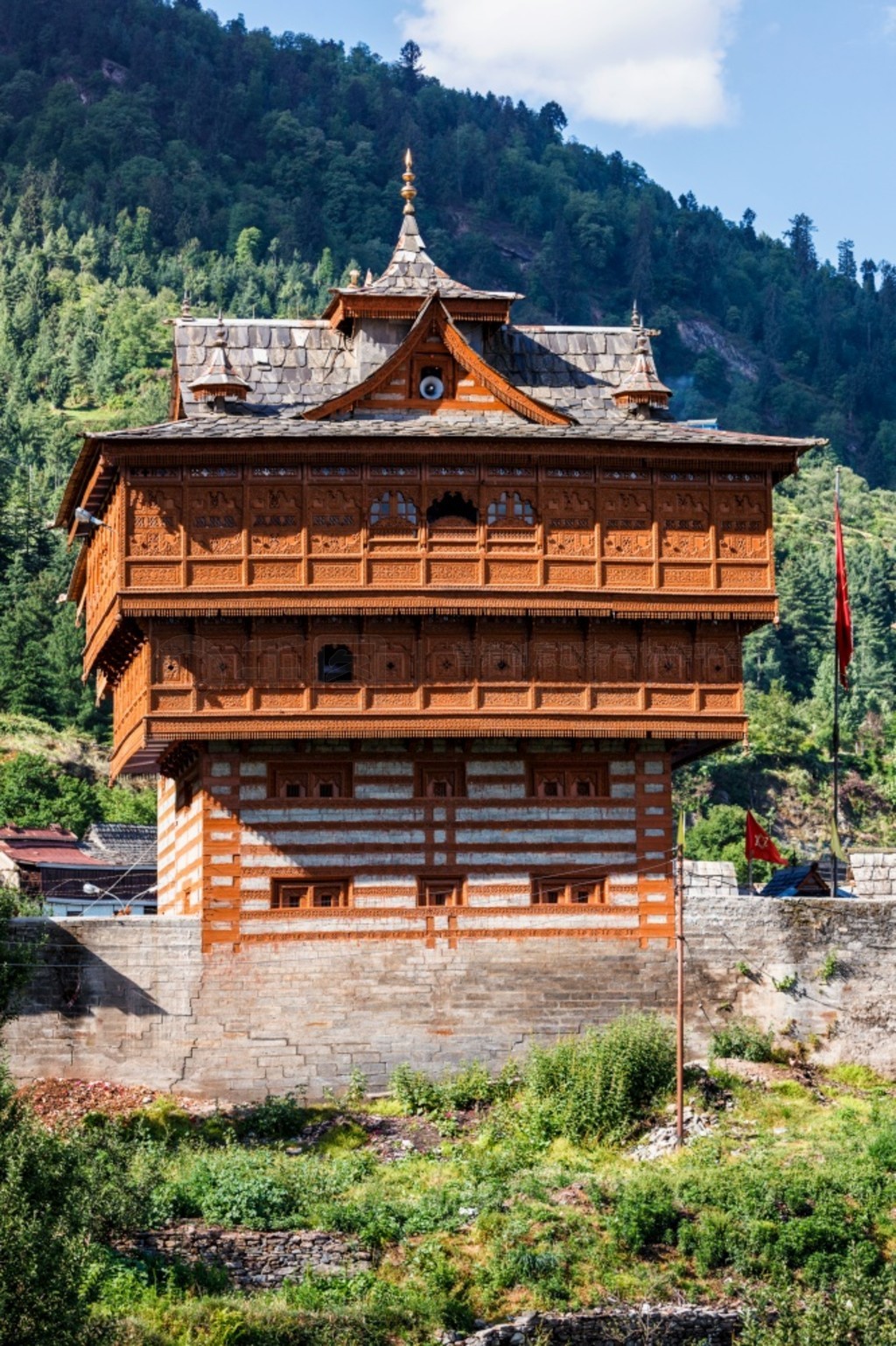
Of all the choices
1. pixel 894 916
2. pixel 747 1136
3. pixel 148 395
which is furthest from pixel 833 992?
pixel 148 395

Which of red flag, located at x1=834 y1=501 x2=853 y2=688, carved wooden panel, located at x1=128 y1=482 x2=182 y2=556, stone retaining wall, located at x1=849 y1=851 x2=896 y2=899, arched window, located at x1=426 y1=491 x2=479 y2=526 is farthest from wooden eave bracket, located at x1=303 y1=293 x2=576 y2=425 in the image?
stone retaining wall, located at x1=849 y1=851 x2=896 y2=899

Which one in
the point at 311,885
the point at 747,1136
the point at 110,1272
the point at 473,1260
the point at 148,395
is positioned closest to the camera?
the point at 110,1272

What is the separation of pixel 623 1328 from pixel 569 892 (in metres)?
11.4

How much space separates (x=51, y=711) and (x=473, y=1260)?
62.3m

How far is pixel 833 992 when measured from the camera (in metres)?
49.2

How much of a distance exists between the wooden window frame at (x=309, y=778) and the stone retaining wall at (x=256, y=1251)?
9849 millimetres

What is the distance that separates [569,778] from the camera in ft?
162

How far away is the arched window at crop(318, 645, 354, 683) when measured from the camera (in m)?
48.4

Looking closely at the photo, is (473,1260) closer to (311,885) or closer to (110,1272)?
(110,1272)

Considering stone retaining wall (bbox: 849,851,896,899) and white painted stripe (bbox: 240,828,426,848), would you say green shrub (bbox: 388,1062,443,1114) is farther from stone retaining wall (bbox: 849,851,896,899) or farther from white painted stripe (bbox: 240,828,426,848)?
stone retaining wall (bbox: 849,851,896,899)

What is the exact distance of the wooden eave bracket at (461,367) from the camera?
4934cm

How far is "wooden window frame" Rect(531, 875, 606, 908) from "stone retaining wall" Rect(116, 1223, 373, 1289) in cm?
980

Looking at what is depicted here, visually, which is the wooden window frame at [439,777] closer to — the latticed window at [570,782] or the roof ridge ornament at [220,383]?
the latticed window at [570,782]

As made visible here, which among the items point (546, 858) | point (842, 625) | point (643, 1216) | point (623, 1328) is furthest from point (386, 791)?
point (623, 1328)
